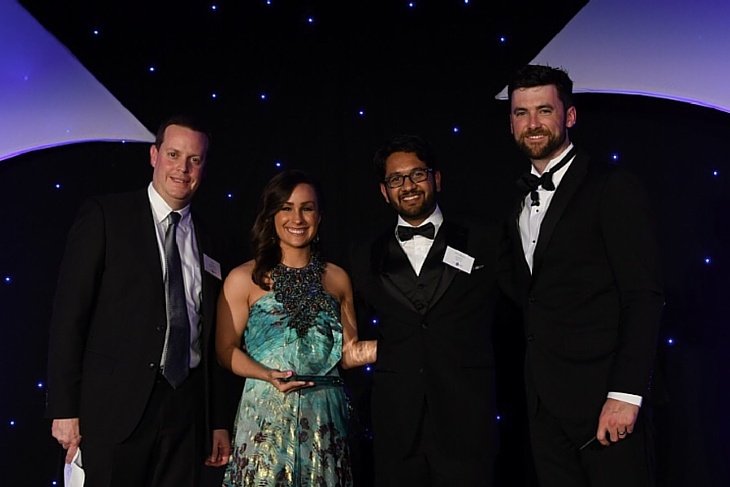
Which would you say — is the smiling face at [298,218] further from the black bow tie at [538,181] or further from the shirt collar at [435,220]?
the black bow tie at [538,181]

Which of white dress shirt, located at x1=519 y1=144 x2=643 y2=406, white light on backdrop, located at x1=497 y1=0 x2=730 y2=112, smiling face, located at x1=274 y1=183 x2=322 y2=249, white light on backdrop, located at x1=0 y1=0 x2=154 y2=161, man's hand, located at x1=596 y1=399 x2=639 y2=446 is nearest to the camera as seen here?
man's hand, located at x1=596 y1=399 x2=639 y2=446

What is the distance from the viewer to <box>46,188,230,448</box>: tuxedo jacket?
2.66 metres

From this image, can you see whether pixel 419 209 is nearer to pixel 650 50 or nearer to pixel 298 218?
pixel 298 218

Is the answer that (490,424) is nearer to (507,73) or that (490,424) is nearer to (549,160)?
(549,160)

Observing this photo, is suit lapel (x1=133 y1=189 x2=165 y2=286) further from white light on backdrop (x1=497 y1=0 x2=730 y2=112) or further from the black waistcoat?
white light on backdrop (x1=497 y1=0 x2=730 y2=112)

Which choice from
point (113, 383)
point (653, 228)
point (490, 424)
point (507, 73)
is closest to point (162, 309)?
point (113, 383)

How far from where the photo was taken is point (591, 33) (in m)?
3.52

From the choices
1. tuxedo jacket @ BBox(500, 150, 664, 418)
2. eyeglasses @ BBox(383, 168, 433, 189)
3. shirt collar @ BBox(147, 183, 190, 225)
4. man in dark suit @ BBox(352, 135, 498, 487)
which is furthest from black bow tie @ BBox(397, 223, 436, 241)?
shirt collar @ BBox(147, 183, 190, 225)

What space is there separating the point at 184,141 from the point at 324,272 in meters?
0.73

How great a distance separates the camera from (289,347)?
9.62 ft

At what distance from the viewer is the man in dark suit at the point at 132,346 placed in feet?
8.71

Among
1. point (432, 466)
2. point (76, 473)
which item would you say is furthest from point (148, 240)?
point (432, 466)

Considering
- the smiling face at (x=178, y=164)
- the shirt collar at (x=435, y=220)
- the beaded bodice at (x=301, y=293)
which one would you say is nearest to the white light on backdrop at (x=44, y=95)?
the smiling face at (x=178, y=164)

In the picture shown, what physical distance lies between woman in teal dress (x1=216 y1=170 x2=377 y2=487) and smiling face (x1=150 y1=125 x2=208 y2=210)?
1.02 ft
